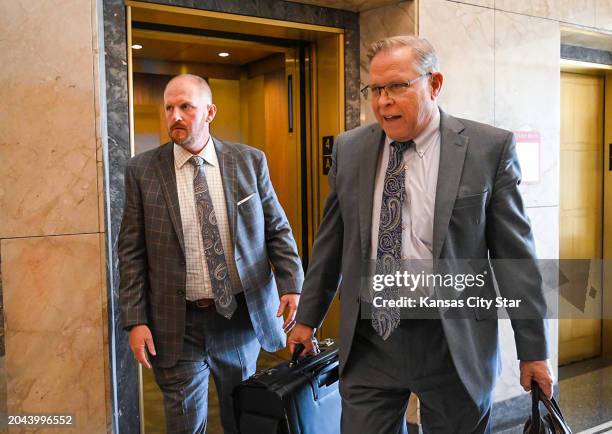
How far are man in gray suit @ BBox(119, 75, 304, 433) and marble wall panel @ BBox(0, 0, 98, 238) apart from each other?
28cm

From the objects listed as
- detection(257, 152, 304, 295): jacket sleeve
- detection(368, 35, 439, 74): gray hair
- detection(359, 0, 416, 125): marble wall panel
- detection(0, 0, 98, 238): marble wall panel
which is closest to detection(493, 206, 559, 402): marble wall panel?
detection(359, 0, 416, 125): marble wall panel

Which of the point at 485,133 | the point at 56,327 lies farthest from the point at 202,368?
the point at 485,133

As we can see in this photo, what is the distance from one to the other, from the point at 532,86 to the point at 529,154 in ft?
1.42

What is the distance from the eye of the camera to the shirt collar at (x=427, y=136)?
2225 millimetres

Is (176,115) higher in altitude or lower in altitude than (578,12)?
lower

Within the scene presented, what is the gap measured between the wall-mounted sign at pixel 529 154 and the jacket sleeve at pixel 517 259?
86.2 inches

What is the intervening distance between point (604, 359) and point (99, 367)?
14.7 feet

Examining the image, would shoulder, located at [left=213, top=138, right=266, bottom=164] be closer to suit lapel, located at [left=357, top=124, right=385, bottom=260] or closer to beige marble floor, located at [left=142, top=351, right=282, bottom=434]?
suit lapel, located at [left=357, top=124, right=385, bottom=260]

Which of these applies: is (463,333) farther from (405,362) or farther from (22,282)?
(22,282)

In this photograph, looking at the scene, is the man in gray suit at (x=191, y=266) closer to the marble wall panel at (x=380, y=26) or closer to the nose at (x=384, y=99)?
the nose at (x=384, y=99)

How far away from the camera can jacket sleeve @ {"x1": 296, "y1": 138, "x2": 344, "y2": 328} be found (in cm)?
239

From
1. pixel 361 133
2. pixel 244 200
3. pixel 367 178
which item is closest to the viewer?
pixel 367 178

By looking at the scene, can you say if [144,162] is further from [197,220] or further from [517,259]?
[517,259]

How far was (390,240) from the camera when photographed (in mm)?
2178
